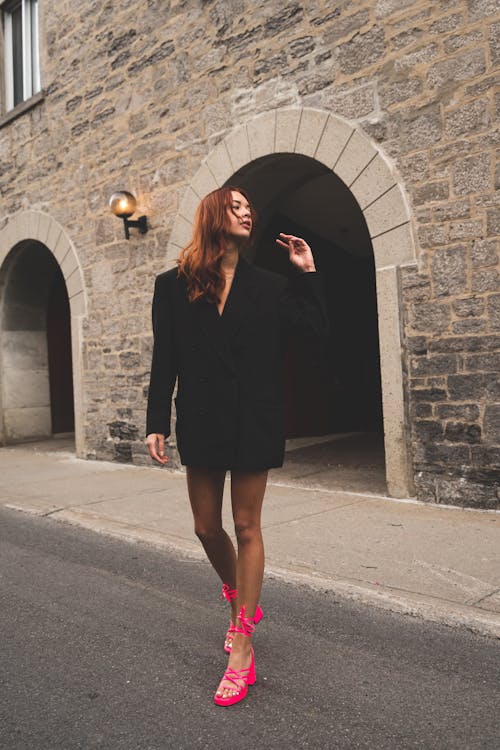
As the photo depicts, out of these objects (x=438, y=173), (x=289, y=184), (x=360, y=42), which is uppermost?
(x=360, y=42)

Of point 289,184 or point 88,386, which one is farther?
point 88,386

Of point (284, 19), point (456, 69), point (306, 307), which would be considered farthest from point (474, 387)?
point (284, 19)

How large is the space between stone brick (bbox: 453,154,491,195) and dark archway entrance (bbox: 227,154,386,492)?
182 cm

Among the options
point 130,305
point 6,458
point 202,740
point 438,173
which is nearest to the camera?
point 202,740

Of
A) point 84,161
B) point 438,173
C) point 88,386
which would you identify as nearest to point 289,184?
point 438,173

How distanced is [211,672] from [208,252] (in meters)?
1.66

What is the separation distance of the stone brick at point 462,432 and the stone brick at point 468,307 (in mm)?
894

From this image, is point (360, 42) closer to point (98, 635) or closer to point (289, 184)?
point (289, 184)

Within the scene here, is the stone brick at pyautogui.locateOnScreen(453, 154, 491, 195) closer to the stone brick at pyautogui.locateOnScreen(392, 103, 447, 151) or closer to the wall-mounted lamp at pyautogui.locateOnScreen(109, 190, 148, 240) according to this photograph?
the stone brick at pyautogui.locateOnScreen(392, 103, 447, 151)

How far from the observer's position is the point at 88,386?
8.90 m

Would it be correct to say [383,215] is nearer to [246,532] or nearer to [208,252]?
[208,252]

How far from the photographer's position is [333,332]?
10891mm

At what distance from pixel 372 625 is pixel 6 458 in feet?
25.2

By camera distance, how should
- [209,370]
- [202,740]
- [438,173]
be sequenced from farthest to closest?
1. [438,173]
2. [209,370]
3. [202,740]
